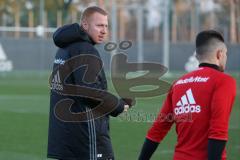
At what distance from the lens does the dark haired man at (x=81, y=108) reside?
536 centimetres

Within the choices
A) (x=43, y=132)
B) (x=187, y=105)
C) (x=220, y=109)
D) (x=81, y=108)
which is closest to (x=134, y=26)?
(x=43, y=132)

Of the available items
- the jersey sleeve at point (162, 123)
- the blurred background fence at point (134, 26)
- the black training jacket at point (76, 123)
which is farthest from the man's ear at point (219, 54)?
the blurred background fence at point (134, 26)

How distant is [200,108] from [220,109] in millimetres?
177

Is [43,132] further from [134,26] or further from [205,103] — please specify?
[134,26]

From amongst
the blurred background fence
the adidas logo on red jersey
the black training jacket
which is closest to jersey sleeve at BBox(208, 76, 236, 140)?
the adidas logo on red jersey

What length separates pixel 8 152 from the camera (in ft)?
34.7

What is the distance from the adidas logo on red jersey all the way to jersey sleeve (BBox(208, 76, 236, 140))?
0.14m

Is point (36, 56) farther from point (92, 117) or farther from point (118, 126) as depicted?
point (92, 117)

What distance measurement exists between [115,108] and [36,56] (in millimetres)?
42389

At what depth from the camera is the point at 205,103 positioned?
4387 millimetres

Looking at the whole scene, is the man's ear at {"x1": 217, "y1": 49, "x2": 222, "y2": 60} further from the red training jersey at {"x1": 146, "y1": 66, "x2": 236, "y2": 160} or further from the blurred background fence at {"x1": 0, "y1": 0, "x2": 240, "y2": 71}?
the blurred background fence at {"x1": 0, "y1": 0, "x2": 240, "y2": 71}

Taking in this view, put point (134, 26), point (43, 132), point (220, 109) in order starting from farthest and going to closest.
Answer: point (134, 26) < point (43, 132) < point (220, 109)

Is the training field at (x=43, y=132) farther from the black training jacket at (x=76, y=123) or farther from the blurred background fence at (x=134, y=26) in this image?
the blurred background fence at (x=134, y=26)

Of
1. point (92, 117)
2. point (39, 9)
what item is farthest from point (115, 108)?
point (39, 9)
